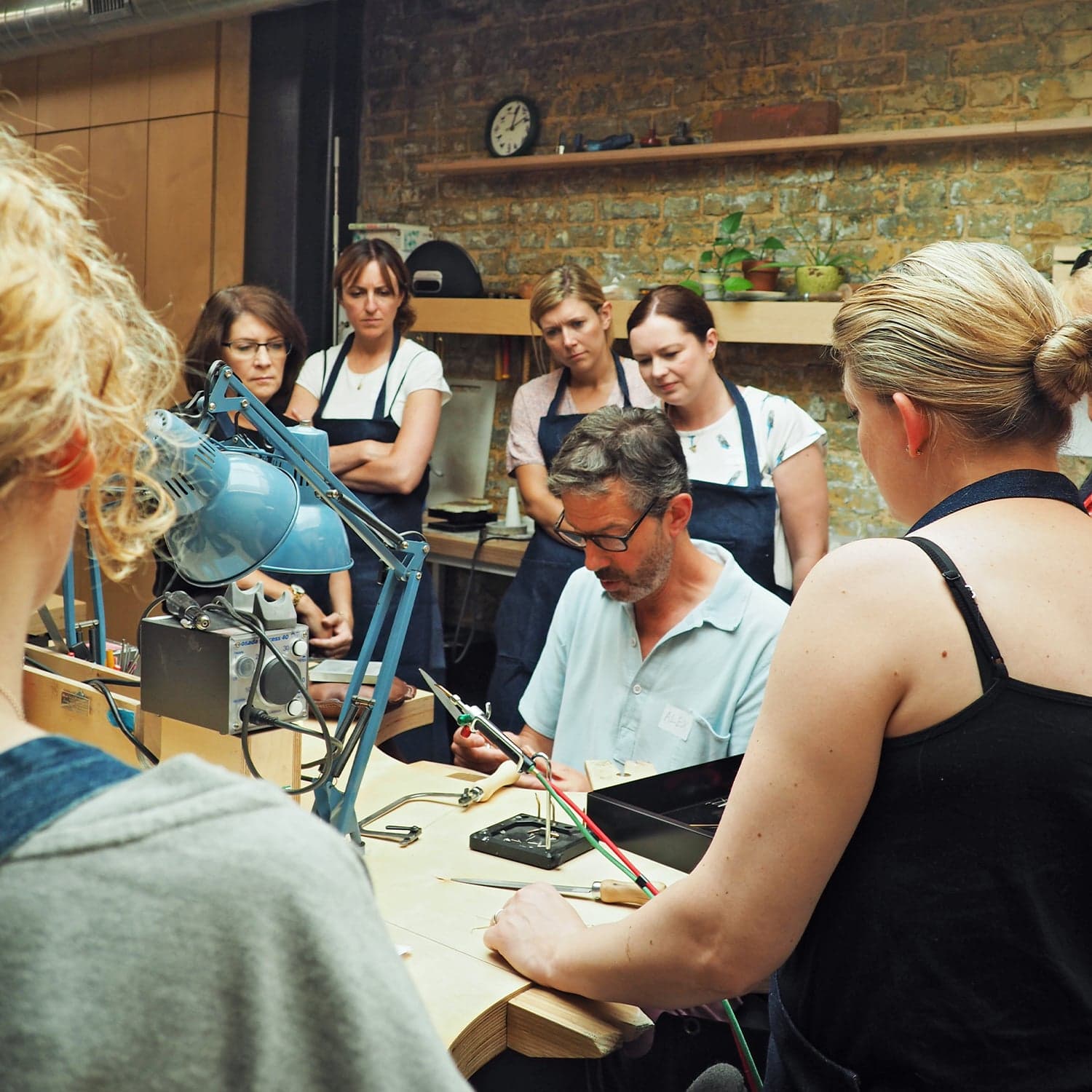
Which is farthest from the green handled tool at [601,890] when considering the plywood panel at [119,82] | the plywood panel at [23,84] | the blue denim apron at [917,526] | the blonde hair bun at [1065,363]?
the plywood panel at [23,84]

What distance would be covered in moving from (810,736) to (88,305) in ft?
2.31

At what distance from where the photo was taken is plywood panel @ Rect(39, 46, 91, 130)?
5.84m

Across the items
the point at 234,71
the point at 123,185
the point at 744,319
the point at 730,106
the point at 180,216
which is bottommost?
the point at 744,319

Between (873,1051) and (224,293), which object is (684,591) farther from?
(224,293)

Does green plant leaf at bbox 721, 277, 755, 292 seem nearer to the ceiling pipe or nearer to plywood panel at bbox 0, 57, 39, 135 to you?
the ceiling pipe

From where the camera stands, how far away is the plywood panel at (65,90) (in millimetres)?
5836

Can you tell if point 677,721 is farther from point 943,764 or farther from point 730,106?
point 730,106

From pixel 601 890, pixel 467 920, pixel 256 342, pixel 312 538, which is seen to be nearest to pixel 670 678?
pixel 601 890

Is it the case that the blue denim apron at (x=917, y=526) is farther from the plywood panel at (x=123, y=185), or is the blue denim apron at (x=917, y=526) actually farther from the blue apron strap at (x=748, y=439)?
the plywood panel at (x=123, y=185)

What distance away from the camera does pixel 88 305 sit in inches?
24.9

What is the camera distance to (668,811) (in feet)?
6.17

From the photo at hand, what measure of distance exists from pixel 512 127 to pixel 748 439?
2794 millimetres

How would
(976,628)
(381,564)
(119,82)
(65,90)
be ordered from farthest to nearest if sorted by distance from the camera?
(65,90) < (119,82) < (381,564) < (976,628)

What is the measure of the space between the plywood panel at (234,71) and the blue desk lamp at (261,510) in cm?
402
